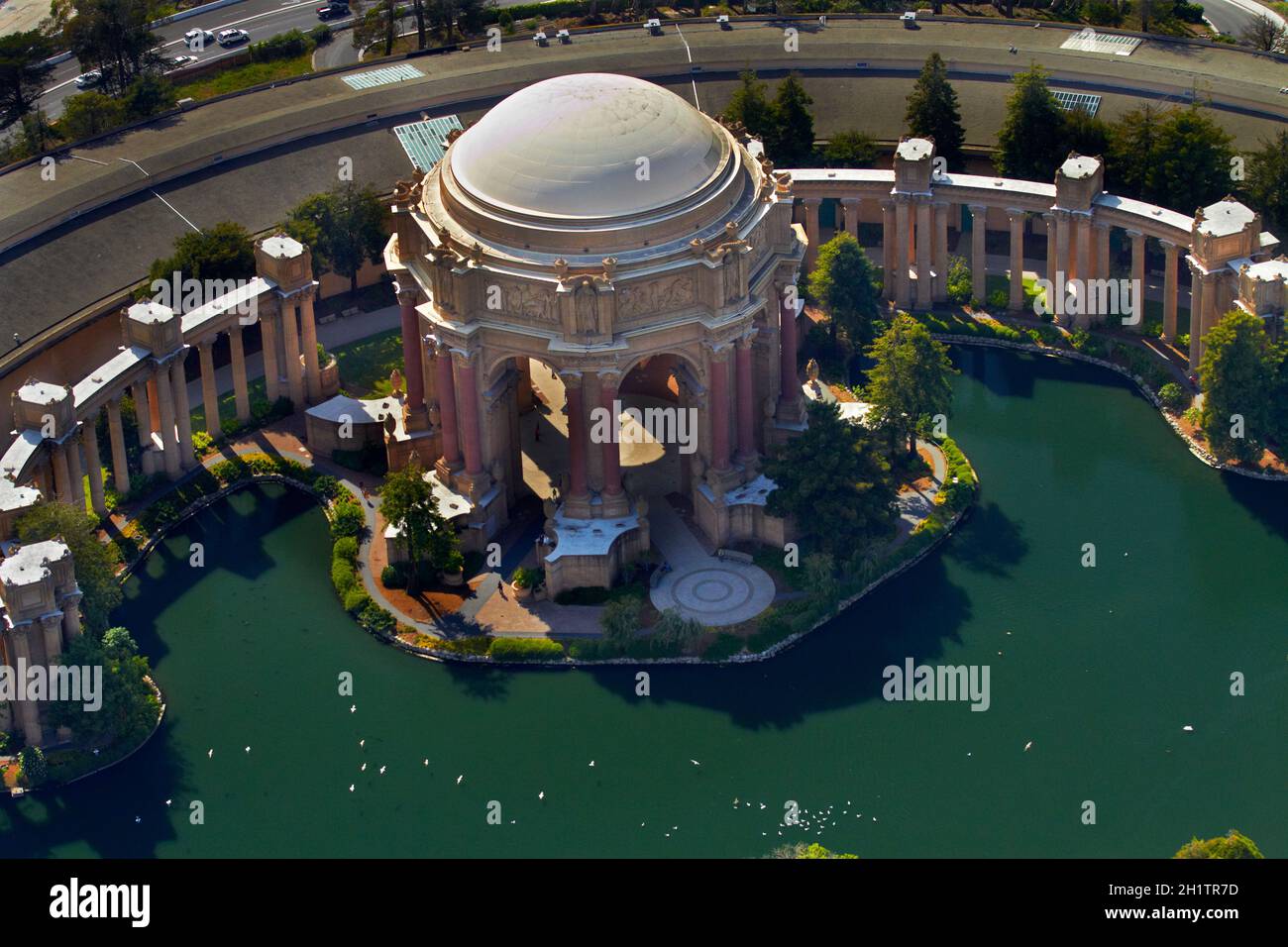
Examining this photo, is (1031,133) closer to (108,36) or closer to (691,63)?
(691,63)

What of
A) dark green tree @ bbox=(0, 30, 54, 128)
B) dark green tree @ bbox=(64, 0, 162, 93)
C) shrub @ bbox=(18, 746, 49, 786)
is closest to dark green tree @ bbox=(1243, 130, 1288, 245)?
shrub @ bbox=(18, 746, 49, 786)

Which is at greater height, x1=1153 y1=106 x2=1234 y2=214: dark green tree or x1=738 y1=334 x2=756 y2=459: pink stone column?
x1=1153 y1=106 x2=1234 y2=214: dark green tree

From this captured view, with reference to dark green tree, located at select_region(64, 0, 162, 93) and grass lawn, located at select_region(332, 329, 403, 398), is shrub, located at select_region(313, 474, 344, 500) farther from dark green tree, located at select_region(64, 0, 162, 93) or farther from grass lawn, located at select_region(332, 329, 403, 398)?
dark green tree, located at select_region(64, 0, 162, 93)

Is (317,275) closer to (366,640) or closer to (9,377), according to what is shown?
(9,377)

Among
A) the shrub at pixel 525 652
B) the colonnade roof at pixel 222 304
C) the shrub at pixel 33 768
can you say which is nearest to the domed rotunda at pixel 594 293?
the shrub at pixel 525 652

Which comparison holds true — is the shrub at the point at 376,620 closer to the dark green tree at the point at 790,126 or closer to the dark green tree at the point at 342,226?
the dark green tree at the point at 342,226

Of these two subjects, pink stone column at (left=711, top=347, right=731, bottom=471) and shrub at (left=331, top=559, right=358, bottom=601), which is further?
shrub at (left=331, top=559, right=358, bottom=601)
